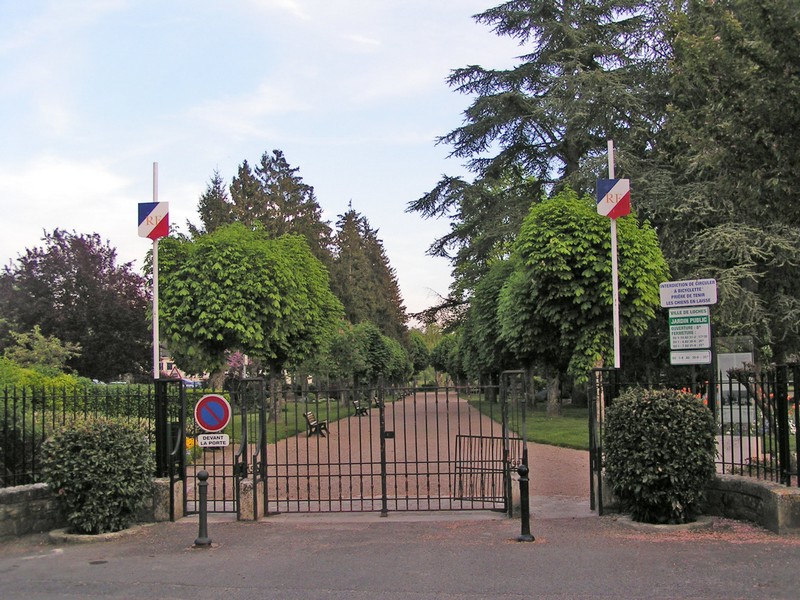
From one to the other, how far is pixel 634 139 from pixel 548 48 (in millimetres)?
6592

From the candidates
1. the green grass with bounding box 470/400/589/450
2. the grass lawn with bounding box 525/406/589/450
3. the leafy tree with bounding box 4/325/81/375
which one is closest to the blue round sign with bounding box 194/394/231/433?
the green grass with bounding box 470/400/589/450

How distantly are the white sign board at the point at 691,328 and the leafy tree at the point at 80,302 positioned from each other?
121 ft

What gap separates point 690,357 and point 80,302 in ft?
129

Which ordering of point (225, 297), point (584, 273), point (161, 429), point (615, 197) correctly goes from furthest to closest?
point (225, 297)
point (584, 273)
point (615, 197)
point (161, 429)

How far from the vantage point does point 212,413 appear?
9.51m

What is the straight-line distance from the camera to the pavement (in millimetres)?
6629

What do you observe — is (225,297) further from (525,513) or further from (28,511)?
(525,513)

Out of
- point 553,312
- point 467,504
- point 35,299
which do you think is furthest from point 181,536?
point 35,299

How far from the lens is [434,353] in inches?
4338

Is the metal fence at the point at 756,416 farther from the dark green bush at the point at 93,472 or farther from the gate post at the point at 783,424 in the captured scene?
the dark green bush at the point at 93,472

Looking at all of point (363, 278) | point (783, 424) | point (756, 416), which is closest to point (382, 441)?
point (756, 416)

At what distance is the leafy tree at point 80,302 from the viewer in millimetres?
41719

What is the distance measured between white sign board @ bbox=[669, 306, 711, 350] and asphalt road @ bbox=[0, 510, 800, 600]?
240 centimetres

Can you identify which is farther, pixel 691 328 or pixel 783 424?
pixel 691 328
